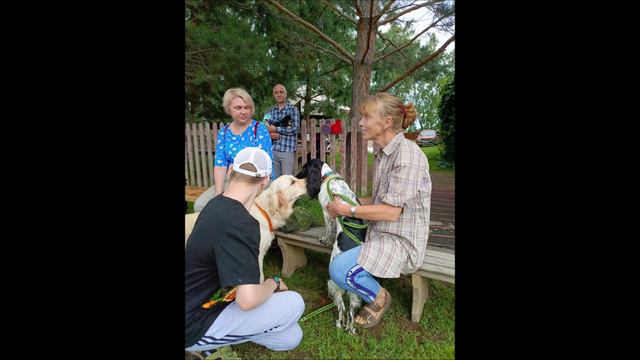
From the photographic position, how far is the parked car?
6.57 feet

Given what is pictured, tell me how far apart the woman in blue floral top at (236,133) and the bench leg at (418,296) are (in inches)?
61.0

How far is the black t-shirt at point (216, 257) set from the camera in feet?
4.20

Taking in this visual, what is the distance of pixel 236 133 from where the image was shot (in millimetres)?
2473

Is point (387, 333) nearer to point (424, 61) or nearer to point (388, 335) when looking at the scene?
point (388, 335)

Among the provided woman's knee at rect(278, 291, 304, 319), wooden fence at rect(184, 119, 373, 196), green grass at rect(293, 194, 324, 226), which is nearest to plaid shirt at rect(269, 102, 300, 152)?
wooden fence at rect(184, 119, 373, 196)

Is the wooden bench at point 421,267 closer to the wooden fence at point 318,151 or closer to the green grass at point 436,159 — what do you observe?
the green grass at point 436,159

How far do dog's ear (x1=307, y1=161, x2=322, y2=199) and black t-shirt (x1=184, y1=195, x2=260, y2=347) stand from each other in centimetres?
86

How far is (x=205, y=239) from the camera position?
4.34 feet

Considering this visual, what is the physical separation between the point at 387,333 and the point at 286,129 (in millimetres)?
2359

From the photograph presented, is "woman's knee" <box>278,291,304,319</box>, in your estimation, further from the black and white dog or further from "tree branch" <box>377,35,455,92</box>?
"tree branch" <box>377,35,455,92</box>
